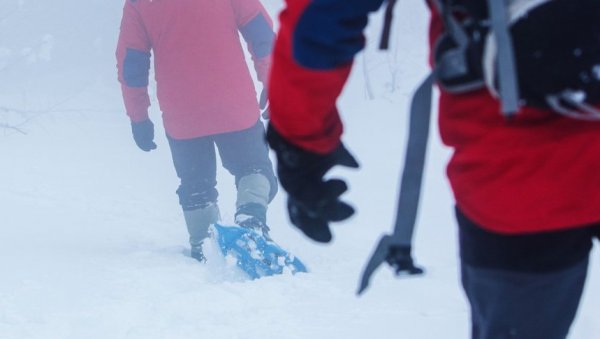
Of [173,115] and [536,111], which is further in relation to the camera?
[173,115]

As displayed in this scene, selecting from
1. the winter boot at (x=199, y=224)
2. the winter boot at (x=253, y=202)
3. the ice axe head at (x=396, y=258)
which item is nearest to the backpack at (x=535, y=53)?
the ice axe head at (x=396, y=258)

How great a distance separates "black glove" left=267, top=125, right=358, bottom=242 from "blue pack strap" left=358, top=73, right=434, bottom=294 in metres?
0.11

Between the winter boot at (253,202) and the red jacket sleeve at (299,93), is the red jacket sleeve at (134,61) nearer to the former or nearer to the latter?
the winter boot at (253,202)

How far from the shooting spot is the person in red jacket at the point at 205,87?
3.93 meters

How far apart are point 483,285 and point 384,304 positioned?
64.0 inches

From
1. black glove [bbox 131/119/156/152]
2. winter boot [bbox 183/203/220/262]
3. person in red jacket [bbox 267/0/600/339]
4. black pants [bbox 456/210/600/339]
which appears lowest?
winter boot [bbox 183/203/220/262]

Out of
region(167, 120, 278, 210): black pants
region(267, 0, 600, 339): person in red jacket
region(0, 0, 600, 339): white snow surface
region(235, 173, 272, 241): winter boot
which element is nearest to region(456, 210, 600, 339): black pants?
region(267, 0, 600, 339): person in red jacket

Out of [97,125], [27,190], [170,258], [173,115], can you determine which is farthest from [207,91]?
[97,125]

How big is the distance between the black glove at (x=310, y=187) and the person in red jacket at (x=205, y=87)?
105 inches

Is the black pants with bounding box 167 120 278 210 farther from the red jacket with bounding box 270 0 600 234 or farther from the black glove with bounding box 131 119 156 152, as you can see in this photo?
the red jacket with bounding box 270 0 600 234

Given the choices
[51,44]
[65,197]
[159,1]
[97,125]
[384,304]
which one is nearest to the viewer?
[384,304]

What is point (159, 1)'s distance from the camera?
12.8 feet

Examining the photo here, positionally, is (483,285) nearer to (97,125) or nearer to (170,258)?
(170,258)

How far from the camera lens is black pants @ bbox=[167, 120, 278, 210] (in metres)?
4.05
